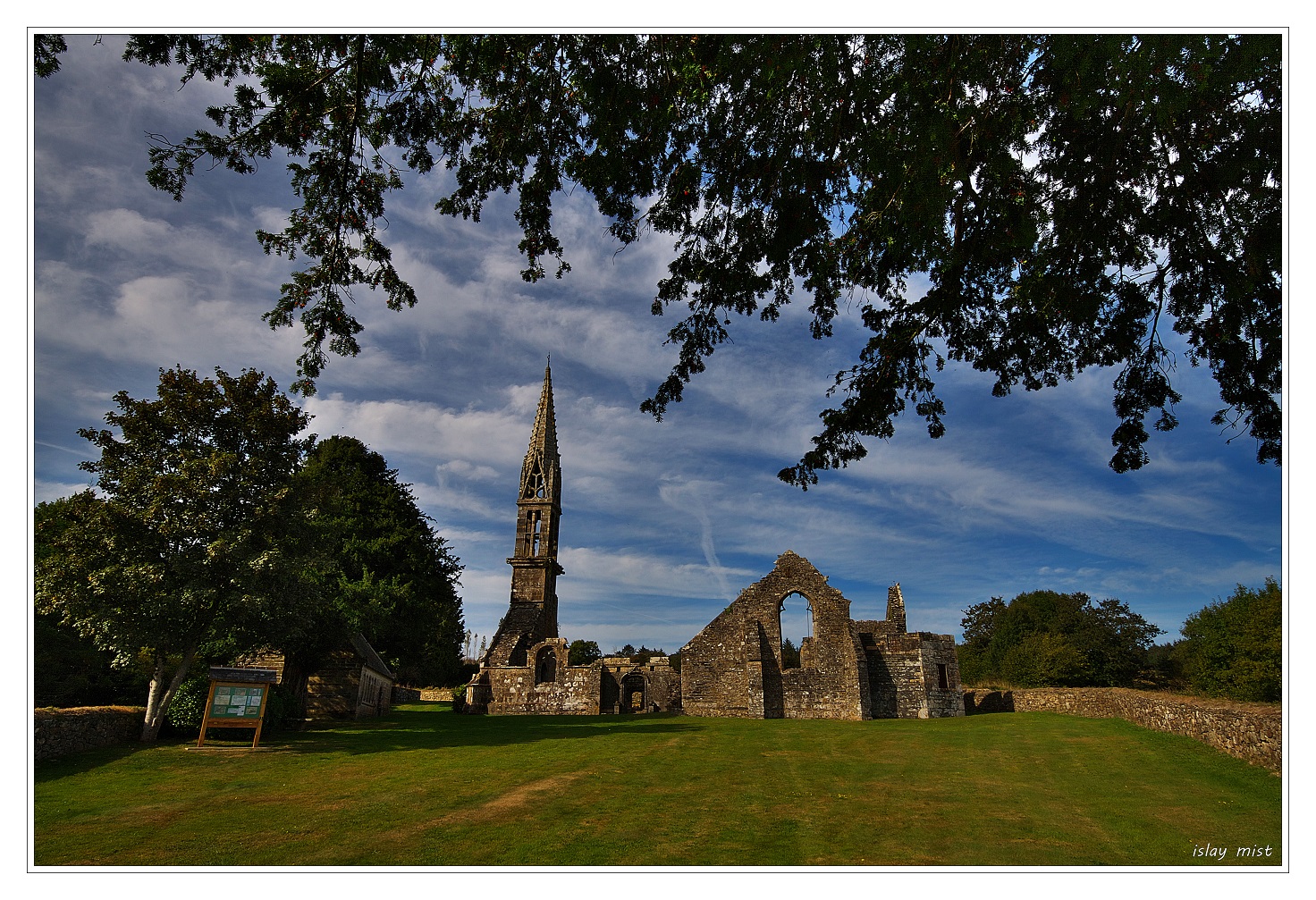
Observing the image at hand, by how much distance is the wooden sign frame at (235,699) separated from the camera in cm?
1405

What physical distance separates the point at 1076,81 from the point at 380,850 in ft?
32.6

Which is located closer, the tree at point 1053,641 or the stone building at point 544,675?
the stone building at point 544,675

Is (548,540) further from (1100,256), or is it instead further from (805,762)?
(1100,256)

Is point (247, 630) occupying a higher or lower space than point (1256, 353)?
lower

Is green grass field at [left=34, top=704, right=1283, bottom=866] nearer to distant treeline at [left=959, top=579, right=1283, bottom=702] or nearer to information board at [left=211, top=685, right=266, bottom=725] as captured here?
information board at [left=211, top=685, right=266, bottom=725]

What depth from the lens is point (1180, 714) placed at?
14562mm

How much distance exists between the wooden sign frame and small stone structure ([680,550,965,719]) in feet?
57.4

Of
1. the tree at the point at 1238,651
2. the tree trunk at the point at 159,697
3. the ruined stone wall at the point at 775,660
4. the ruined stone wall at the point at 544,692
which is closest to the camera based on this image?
the tree trunk at the point at 159,697

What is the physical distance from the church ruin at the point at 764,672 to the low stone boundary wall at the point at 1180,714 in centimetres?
332

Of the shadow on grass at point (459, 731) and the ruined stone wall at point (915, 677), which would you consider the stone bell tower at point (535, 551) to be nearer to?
the shadow on grass at point (459, 731)

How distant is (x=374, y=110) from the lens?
24.0 feet

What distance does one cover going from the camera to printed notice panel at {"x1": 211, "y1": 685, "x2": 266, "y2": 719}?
14.1 m

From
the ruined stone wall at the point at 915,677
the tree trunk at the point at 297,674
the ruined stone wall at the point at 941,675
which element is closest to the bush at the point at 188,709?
the tree trunk at the point at 297,674
